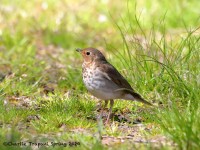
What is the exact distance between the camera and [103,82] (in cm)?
643

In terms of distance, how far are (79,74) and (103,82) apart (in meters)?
2.01

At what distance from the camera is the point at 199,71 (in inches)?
265

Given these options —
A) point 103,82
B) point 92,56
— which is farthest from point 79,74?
point 103,82

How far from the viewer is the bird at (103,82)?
252 inches

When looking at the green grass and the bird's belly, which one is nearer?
the green grass

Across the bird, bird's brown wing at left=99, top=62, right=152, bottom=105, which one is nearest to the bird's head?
the bird

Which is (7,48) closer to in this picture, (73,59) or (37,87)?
(73,59)

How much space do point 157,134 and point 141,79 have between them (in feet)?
5.52

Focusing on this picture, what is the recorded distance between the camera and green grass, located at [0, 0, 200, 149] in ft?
18.7

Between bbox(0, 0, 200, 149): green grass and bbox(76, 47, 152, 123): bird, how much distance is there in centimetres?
28

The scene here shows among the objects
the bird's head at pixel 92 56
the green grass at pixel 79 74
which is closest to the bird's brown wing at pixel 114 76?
the bird's head at pixel 92 56

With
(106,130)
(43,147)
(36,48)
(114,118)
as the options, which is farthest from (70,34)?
(43,147)

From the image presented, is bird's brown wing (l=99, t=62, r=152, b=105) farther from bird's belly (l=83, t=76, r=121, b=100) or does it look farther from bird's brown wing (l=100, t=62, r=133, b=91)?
Result: bird's belly (l=83, t=76, r=121, b=100)

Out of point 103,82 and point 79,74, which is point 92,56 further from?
point 79,74
